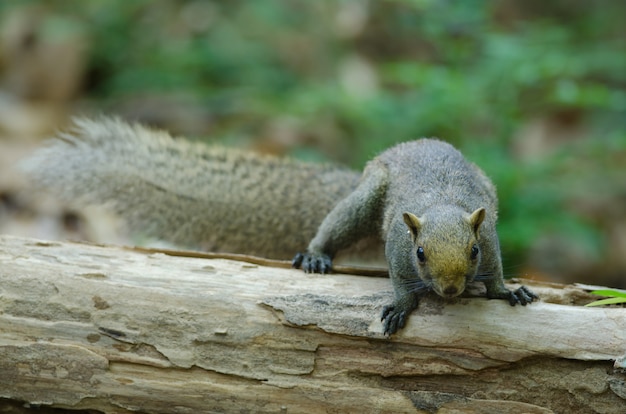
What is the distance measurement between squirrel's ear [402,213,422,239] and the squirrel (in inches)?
11.1

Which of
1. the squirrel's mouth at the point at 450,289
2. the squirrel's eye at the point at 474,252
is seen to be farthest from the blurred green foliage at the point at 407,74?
the squirrel's mouth at the point at 450,289

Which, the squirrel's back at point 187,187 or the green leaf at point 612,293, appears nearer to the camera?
the green leaf at point 612,293

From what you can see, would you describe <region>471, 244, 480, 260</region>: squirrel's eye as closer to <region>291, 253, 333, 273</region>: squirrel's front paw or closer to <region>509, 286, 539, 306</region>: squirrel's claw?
<region>509, 286, 539, 306</region>: squirrel's claw

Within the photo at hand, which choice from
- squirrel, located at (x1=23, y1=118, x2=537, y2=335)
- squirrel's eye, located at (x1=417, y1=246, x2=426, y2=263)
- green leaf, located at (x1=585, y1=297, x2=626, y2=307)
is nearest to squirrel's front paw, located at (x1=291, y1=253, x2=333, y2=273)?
squirrel, located at (x1=23, y1=118, x2=537, y2=335)

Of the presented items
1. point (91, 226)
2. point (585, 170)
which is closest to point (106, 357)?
point (91, 226)

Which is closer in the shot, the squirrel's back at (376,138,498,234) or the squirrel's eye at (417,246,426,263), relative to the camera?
the squirrel's eye at (417,246,426,263)

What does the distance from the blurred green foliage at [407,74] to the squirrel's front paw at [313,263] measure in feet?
5.00

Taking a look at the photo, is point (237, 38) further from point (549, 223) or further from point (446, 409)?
point (446, 409)

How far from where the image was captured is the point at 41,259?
409cm

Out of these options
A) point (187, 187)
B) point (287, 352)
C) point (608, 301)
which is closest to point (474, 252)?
point (608, 301)

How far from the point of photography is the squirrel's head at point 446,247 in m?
3.56

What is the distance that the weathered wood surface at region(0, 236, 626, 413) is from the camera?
3.61 meters

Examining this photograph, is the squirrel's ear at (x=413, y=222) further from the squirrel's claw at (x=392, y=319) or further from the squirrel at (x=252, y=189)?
the squirrel's claw at (x=392, y=319)

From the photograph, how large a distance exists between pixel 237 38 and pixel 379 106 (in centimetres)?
578
